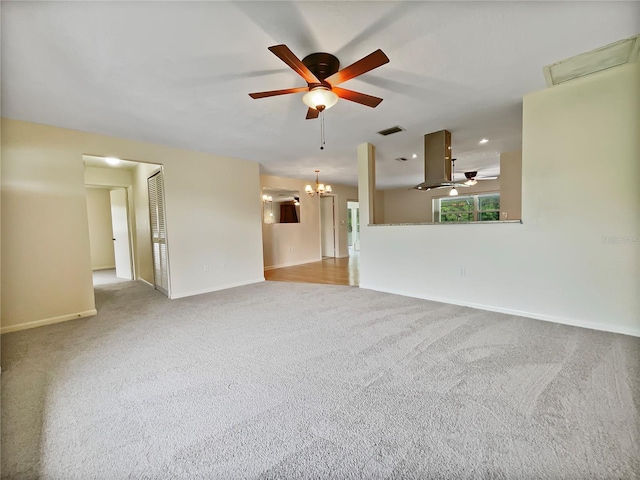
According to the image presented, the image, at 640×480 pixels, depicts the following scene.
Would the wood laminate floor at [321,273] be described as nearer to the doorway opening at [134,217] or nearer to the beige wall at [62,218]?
the beige wall at [62,218]

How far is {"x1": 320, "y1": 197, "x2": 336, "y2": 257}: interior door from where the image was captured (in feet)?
28.2

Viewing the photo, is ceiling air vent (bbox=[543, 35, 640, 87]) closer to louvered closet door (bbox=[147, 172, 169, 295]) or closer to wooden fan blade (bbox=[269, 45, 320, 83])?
wooden fan blade (bbox=[269, 45, 320, 83])

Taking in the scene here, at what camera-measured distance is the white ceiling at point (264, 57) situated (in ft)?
5.49

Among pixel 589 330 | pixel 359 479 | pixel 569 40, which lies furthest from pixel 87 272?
pixel 589 330

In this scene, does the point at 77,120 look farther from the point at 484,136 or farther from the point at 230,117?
the point at 484,136

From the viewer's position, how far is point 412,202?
9570 mm

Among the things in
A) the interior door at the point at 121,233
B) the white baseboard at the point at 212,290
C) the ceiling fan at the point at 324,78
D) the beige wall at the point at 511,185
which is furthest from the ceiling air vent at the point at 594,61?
the interior door at the point at 121,233

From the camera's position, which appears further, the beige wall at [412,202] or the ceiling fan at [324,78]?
the beige wall at [412,202]

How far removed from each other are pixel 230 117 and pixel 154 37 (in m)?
1.37

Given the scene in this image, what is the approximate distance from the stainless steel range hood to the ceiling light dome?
8.26 ft

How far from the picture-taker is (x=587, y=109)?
2578 millimetres

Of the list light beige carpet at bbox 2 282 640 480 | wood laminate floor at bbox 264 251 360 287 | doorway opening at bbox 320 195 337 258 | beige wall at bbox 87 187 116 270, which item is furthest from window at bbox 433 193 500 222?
beige wall at bbox 87 187 116 270

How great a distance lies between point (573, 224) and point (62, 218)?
238 inches

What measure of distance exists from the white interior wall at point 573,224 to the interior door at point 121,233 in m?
6.85
